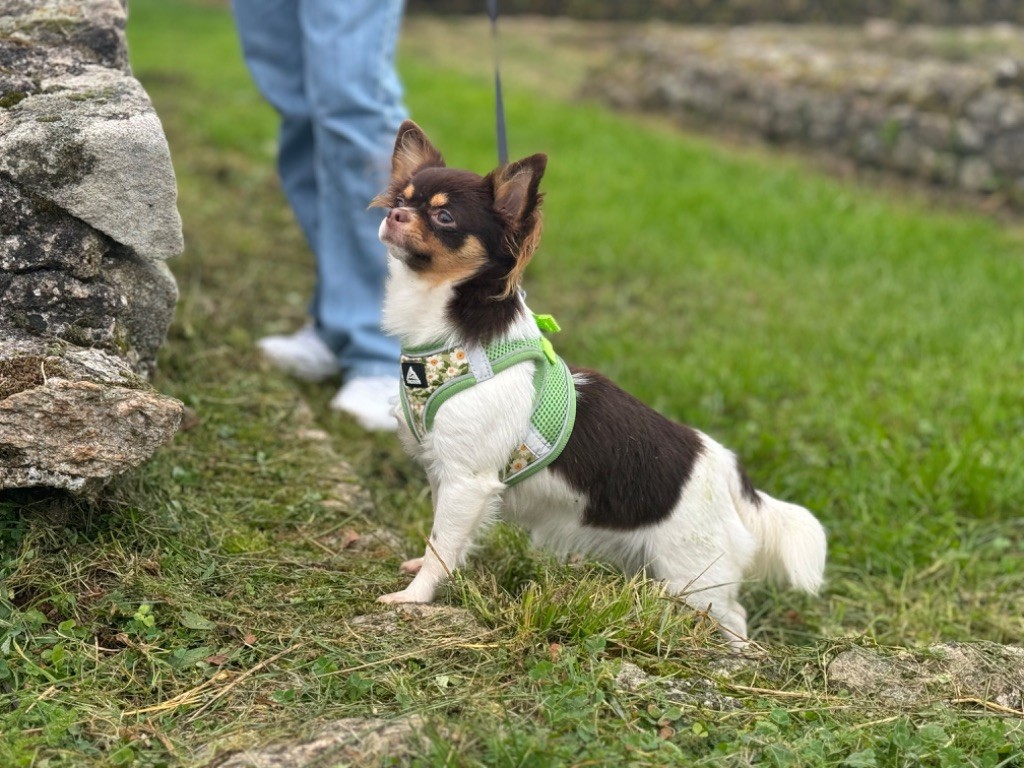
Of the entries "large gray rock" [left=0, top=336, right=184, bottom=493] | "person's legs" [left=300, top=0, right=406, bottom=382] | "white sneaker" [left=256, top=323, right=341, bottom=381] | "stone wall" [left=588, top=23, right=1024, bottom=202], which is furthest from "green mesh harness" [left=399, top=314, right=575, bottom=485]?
"stone wall" [left=588, top=23, right=1024, bottom=202]

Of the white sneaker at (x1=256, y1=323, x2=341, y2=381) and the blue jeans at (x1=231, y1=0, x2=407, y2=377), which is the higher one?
the blue jeans at (x1=231, y1=0, x2=407, y2=377)

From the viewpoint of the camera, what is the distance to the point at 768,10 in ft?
44.4

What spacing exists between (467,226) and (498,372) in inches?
14.5

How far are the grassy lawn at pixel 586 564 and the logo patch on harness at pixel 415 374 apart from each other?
524 mm

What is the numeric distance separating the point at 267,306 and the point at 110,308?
2.41 metres

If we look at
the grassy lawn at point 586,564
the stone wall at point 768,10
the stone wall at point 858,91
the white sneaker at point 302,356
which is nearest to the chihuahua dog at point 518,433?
the grassy lawn at point 586,564

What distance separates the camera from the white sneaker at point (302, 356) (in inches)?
179

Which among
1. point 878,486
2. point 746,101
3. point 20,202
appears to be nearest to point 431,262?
point 20,202

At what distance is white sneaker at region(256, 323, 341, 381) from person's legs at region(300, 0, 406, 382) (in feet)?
0.36

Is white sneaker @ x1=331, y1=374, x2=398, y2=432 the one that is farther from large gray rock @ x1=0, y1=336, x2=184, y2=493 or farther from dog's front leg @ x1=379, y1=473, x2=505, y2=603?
large gray rock @ x1=0, y1=336, x2=184, y2=493

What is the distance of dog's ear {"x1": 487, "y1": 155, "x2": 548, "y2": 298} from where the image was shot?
2.48 metres

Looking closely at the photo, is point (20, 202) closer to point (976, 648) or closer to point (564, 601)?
point (564, 601)

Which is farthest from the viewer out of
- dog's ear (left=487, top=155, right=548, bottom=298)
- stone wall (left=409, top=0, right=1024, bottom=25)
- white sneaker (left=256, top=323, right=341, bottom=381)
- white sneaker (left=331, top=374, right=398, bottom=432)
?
stone wall (left=409, top=0, right=1024, bottom=25)

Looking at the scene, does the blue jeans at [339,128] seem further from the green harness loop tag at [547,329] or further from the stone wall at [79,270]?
the green harness loop tag at [547,329]
